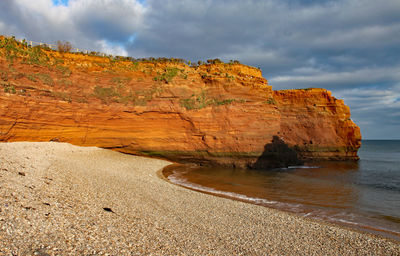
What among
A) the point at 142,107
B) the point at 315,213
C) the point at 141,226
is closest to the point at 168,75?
the point at 142,107

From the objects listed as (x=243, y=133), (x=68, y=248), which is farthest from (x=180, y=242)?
(x=243, y=133)

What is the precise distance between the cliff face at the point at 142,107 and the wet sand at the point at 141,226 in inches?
375

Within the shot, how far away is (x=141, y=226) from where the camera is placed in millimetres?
5699

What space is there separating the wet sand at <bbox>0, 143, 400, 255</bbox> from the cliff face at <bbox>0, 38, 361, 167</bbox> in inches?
375

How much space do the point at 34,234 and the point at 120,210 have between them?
287 centimetres

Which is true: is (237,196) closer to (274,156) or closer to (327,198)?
(327,198)

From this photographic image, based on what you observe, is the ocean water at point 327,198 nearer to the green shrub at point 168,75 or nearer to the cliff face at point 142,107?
the cliff face at point 142,107

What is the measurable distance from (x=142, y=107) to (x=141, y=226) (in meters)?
15.8

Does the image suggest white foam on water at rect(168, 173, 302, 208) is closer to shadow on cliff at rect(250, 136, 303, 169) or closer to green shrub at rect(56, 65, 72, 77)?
shadow on cliff at rect(250, 136, 303, 169)

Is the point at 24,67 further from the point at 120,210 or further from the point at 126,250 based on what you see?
the point at 126,250

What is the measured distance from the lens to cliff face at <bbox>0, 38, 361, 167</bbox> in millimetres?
16938

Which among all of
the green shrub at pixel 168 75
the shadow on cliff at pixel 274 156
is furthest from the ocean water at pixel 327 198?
the green shrub at pixel 168 75

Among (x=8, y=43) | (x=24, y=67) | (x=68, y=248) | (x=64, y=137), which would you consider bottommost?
(x=68, y=248)

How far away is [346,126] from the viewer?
3228cm
